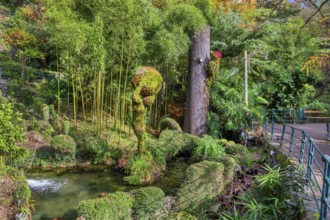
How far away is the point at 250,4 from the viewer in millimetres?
11188

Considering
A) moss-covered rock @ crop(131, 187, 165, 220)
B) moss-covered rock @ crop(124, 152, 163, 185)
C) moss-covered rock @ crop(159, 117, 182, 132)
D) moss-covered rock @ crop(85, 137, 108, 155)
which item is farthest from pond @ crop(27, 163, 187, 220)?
moss-covered rock @ crop(159, 117, 182, 132)

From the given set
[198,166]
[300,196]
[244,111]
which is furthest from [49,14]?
[300,196]

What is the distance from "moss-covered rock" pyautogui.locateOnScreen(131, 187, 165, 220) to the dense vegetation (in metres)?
0.01

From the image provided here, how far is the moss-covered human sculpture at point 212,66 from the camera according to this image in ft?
25.5

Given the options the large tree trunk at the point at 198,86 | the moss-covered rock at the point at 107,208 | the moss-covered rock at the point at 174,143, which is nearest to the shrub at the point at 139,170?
the moss-covered rock at the point at 174,143

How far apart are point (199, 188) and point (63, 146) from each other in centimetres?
357

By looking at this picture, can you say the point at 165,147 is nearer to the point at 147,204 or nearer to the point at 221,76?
the point at 147,204

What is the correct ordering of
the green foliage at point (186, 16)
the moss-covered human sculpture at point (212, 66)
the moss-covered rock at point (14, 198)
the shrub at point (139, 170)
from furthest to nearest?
the moss-covered human sculpture at point (212, 66), the green foliage at point (186, 16), the shrub at point (139, 170), the moss-covered rock at point (14, 198)

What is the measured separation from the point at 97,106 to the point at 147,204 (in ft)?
14.9

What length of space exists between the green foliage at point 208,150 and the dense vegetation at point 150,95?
0.09 ft

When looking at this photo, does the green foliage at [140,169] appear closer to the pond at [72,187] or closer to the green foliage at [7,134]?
the pond at [72,187]

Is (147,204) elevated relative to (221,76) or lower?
lower

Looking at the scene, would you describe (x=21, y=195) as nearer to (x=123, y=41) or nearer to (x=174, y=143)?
(x=174, y=143)

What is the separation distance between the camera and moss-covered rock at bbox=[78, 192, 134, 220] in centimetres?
344
